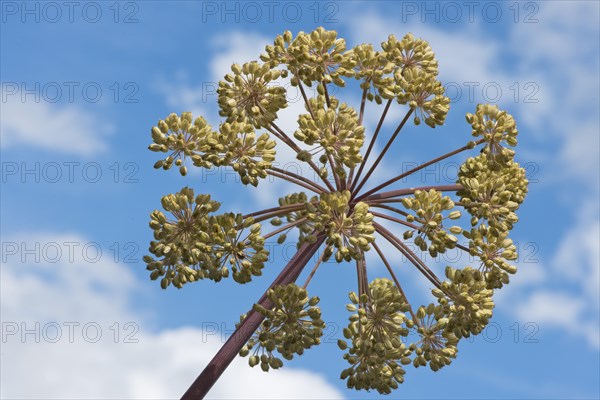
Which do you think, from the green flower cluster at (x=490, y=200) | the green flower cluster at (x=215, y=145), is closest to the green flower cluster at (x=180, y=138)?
the green flower cluster at (x=215, y=145)

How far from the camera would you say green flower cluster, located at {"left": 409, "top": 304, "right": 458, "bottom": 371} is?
9695mm

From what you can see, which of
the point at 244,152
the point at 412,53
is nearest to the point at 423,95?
the point at 412,53

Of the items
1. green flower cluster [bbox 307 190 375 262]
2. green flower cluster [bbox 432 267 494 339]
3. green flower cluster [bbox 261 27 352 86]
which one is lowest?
green flower cluster [bbox 307 190 375 262]

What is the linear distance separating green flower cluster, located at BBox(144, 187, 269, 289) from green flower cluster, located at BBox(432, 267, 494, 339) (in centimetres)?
230

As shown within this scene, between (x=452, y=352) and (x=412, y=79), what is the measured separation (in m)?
→ 3.37

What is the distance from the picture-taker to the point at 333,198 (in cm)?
876

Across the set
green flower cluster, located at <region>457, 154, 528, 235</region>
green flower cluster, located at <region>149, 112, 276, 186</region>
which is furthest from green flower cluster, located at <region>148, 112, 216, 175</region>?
green flower cluster, located at <region>457, 154, 528, 235</region>

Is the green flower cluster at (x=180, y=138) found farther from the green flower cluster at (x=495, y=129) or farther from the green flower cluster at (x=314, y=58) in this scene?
the green flower cluster at (x=495, y=129)

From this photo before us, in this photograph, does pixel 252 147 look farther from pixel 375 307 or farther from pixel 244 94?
pixel 375 307

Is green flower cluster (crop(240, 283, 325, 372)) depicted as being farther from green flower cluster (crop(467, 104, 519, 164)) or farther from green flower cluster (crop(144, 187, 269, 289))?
green flower cluster (crop(467, 104, 519, 164))

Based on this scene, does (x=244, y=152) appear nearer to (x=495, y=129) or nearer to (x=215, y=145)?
(x=215, y=145)

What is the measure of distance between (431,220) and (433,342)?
1.68 metres

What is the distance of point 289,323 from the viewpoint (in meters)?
9.25

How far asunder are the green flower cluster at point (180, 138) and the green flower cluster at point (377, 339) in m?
2.58
